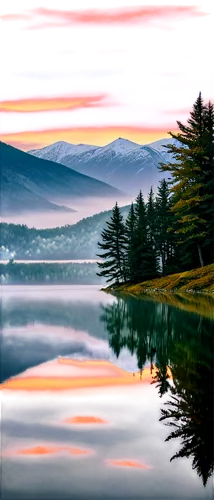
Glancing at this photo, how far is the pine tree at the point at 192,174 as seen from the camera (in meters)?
25.6

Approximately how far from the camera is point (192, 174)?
2591 cm

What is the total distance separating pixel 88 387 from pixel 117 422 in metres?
1.79

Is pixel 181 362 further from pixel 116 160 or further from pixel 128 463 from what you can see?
pixel 116 160

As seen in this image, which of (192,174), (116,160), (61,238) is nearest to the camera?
(192,174)

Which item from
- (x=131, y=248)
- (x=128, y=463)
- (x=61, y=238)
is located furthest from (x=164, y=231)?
(x=128, y=463)

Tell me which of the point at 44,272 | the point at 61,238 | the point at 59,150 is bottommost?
the point at 44,272

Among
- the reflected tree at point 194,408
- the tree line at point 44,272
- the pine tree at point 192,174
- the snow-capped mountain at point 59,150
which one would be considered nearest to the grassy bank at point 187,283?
the pine tree at point 192,174

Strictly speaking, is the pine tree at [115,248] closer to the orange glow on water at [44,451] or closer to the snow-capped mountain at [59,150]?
the snow-capped mountain at [59,150]

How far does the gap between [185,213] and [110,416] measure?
2190 centimetres

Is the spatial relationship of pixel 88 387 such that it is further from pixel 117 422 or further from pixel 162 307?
pixel 162 307

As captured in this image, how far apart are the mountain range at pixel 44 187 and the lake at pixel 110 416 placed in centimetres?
2257

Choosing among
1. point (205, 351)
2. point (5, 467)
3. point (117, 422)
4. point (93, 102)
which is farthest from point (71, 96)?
point (5, 467)

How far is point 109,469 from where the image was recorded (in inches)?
173

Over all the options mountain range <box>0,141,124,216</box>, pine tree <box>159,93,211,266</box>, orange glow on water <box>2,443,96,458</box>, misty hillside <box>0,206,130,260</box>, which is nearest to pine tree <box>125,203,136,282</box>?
mountain range <box>0,141,124,216</box>
